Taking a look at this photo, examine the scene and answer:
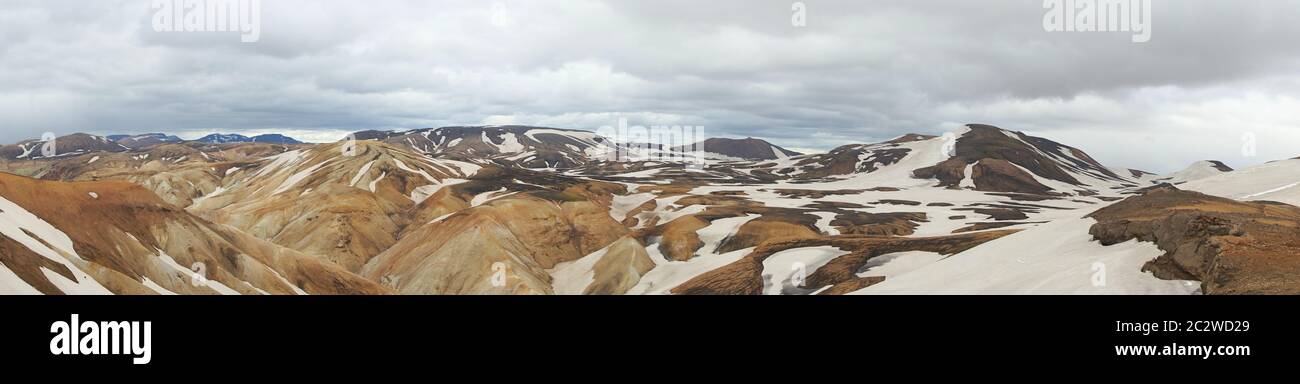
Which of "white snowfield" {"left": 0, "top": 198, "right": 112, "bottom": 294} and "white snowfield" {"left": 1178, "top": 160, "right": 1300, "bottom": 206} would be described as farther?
"white snowfield" {"left": 1178, "top": 160, "right": 1300, "bottom": 206}

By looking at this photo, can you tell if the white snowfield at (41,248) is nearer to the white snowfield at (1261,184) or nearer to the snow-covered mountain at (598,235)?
the snow-covered mountain at (598,235)

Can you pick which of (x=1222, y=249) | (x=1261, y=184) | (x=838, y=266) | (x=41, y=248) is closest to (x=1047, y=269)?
(x=1222, y=249)

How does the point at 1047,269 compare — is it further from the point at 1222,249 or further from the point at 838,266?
the point at 838,266

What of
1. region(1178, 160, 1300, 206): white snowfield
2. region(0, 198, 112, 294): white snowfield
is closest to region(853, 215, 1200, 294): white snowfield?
region(0, 198, 112, 294): white snowfield

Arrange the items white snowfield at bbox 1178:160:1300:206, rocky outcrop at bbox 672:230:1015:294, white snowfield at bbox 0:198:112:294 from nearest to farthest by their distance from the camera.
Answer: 1. white snowfield at bbox 0:198:112:294
2. rocky outcrop at bbox 672:230:1015:294
3. white snowfield at bbox 1178:160:1300:206

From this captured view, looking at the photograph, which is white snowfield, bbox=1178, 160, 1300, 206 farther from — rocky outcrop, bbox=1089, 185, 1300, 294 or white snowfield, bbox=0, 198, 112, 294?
white snowfield, bbox=0, 198, 112, 294
